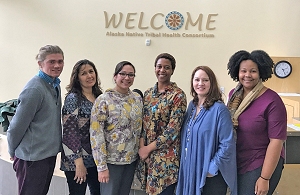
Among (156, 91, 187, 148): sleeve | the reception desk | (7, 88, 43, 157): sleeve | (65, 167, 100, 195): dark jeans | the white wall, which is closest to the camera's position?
(7, 88, 43, 157): sleeve

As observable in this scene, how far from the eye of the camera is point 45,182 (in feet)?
5.57

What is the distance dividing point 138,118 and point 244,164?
68 cm

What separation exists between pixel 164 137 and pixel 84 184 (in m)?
0.65

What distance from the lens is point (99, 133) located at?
1.64 meters

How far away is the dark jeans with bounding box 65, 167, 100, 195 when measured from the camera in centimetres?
178

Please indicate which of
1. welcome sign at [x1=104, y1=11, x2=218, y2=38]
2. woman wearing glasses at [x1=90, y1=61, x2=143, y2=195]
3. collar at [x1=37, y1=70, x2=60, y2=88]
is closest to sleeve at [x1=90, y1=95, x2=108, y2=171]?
woman wearing glasses at [x1=90, y1=61, x2=143, y2=195]

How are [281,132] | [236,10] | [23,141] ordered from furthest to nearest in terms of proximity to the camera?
[236,10] → [23,141] → [281,132]

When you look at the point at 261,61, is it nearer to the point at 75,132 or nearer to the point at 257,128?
the point at 257,128

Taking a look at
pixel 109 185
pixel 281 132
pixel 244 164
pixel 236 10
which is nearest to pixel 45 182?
pixel 109 185

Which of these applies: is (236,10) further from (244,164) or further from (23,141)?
(23,141)

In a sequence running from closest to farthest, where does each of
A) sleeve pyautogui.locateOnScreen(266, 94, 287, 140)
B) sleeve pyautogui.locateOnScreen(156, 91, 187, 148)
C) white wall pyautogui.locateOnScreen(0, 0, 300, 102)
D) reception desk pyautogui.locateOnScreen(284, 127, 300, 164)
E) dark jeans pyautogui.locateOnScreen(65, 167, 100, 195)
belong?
sleeve pyautogui.locateOnScreen(266, 94, 287, 140)
sleeve pyautogui.locateOnScreen(156, 91, 187, 148)
dark jeans pyautogui.locateOnScreen(65, 167, 100, 195)
reception desk pyautogui.locateOnScreen(284, 127, 300, 164)
white wall pyautogui.locateOnScreen(0, 0, 300, 102)

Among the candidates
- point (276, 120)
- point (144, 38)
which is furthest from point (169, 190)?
point (144, 38)

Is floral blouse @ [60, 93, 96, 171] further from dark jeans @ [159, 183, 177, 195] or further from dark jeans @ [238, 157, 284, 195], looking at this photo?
dark jeans @ [238, 157, 284, 195]

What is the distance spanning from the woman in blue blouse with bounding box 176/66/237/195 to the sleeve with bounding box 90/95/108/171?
49 cm
